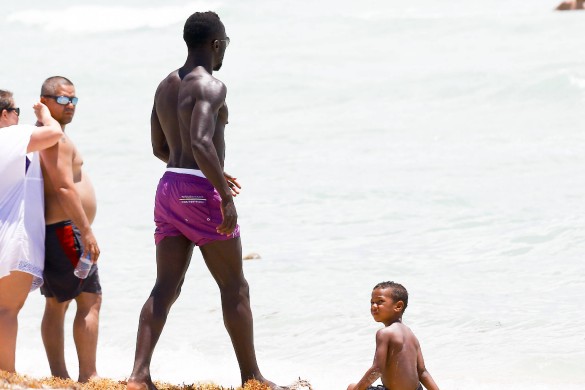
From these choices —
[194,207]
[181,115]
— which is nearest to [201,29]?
[181,115]

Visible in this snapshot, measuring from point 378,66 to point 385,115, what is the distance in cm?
428

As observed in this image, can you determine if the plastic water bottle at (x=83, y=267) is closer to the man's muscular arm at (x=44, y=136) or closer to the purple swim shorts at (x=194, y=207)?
the man's muscular arm at (x=44, y=136)

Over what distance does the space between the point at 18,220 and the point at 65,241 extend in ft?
0.90

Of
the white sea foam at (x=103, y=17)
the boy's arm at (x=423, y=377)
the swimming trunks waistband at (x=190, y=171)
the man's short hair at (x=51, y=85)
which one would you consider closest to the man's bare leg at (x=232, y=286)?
the swimming trunks waistband at (x=190, y=171)

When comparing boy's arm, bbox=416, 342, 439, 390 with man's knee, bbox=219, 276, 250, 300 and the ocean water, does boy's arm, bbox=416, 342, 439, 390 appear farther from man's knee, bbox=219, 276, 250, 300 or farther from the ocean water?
the ocean water

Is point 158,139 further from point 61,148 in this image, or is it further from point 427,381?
point 427,381

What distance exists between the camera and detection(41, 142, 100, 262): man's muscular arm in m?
6.01

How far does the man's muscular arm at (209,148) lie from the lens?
17.3 feet

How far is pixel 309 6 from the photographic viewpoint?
30391mm

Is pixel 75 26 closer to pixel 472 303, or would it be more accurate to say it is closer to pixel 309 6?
pixel 309 6

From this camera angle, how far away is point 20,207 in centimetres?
604

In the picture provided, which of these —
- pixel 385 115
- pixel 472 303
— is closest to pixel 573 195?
pixel 472 303

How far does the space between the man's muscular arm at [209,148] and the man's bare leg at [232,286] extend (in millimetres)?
209

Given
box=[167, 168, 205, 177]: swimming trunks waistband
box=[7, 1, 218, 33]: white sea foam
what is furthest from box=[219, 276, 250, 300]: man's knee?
box=[7, 1, 218, 33]: white sea foam
